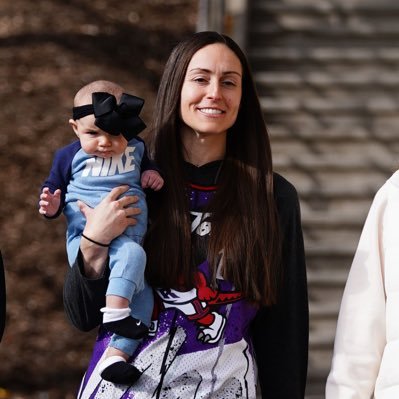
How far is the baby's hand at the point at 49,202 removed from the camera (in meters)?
3.22

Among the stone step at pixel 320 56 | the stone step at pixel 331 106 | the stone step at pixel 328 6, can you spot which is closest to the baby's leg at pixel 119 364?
the stone step at pixel 331 106

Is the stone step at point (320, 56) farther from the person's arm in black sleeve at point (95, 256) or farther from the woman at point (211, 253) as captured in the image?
the person's arm in black sleeve at point (95, 256)

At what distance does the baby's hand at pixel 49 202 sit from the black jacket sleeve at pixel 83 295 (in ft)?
0.55

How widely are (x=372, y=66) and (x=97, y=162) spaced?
4803mm

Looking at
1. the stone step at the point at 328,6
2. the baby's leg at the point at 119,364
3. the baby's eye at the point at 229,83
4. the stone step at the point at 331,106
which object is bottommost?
the stone step at the point at 331,106

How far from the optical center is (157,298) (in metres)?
3.30

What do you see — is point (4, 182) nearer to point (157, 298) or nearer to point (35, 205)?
point (35, 205)

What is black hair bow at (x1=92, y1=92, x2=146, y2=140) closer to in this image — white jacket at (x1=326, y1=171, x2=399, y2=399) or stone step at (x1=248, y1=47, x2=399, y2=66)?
white jacket at (x1=326, y1=171, x2=399, y2=399)

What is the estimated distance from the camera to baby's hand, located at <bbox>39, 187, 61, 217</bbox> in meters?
3.22

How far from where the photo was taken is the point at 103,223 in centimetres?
317

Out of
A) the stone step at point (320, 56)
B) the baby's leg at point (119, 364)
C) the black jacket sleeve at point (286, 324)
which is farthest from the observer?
the stone step at point (320, 56)

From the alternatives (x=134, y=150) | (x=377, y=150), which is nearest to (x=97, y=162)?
(x=134, y=150)

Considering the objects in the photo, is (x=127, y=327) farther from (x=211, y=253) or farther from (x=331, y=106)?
(x=331, y=106)

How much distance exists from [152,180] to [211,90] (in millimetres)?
350
